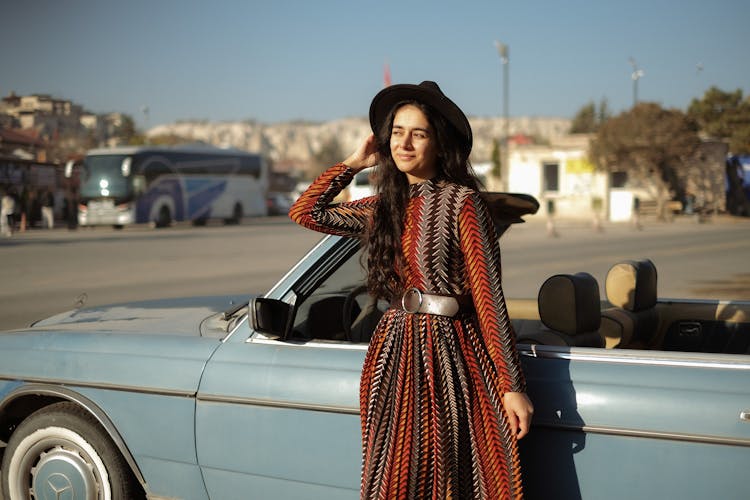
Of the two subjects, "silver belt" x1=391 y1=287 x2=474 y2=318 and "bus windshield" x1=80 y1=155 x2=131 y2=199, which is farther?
"bus windshield" x1=80 y1=155 x2=131 y2=199

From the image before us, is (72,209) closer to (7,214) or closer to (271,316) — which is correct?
(7,214)

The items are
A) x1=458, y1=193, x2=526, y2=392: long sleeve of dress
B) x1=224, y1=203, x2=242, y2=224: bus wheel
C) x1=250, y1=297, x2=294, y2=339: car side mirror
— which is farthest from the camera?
x1=224, y1=203, x2=242, y2=224: bus wheel

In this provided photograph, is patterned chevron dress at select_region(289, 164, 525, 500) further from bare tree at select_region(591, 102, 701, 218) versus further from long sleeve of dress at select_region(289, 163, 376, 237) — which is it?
bare tree at select_region(591, 102, 701, 218)

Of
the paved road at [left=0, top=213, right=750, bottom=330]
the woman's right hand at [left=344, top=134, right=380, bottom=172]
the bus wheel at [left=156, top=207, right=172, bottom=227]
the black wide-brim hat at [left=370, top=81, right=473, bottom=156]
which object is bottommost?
the paved road at [left=0, top=213, right=750, bottom=330]

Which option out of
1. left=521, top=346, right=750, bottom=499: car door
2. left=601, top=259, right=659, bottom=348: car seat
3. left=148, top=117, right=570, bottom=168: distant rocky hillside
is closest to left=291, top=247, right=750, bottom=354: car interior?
left=601, top=259, right=659, bottom=348: car seat

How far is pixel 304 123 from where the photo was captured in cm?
19575

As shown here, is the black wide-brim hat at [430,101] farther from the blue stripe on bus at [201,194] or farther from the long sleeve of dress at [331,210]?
the blue stripe on bus at [201,194]

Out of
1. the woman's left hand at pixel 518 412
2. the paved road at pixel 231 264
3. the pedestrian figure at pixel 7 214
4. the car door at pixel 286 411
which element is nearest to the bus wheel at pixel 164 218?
the pedestrian figure at pixel 7 214

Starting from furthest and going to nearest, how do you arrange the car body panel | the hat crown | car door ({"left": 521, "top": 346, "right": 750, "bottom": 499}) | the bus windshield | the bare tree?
the bare tree → the bus windshield → the car body panel → the hat crown → car door ({"left": 521, "top": 346, "right": 750, "bottom": 499})

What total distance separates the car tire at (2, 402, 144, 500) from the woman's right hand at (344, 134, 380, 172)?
133 cm

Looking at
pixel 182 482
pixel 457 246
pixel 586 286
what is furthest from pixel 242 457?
pixel 586 286

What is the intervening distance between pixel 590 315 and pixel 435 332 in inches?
30.1

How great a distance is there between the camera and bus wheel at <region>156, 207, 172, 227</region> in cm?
3503

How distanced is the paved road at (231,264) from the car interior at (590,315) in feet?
21.8
